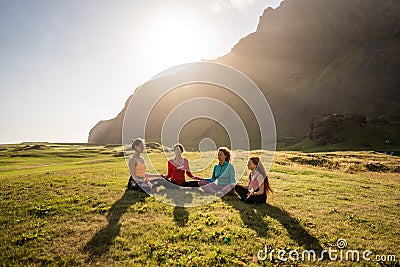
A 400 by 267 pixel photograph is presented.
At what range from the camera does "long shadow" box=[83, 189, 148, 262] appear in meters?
8.58

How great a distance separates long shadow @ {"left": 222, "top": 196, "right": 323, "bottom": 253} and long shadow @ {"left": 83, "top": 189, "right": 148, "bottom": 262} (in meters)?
5.90

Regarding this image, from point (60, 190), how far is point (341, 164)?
140 ft

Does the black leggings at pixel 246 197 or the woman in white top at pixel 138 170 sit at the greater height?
the woman in white top at pixel 138 170

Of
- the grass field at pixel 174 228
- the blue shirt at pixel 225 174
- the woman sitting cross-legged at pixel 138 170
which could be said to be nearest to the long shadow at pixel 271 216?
the grass field at pixel 174 228

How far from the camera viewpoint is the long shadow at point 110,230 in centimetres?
858

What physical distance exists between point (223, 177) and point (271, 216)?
440 centimetres

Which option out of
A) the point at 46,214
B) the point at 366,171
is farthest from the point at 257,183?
the point at 366,171

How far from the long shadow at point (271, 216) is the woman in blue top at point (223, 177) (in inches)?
31.2

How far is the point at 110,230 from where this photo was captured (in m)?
10.1

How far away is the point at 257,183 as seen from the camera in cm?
1412

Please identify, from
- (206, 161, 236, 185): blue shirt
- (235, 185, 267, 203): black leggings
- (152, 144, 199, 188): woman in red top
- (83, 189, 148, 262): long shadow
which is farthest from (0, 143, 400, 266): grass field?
(152, 144, 199, 188): woman in red top

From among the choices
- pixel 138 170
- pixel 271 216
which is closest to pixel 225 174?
pixel 271 216

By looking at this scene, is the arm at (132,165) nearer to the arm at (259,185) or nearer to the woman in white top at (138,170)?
the woman in white top at (138,170)

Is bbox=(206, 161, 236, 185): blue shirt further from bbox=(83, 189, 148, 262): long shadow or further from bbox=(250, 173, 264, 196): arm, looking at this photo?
bbox=(83, 189, 148, 262): long shadow
